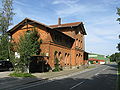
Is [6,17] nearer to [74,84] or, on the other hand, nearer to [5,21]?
[5,21]

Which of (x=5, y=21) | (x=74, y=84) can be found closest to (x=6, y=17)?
(x=5, y=21)

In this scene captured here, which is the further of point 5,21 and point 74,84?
point 5,21

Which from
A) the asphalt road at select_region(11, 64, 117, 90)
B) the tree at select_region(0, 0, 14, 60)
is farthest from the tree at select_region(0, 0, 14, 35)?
the asphalt road at select_region(11, 64, 117, 90)

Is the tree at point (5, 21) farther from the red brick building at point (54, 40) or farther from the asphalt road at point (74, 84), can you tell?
the asphalt road at point (74, 84)

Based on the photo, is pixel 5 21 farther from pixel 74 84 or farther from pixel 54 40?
pixel 74 84

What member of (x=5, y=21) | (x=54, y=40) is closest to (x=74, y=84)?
(x=54, y=40)

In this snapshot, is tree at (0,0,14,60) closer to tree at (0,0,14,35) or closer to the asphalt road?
tree at (0,0,14,35)

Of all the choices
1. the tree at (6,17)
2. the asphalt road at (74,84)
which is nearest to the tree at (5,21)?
the tree at (6,17)

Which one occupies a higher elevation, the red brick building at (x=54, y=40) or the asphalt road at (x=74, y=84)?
the red brick building at (x=54, y=40)

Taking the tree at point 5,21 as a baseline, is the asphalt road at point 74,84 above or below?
below

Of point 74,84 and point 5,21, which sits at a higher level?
point 5,21

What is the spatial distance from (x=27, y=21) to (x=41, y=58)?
6757 millimetres

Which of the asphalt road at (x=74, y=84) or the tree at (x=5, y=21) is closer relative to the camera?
the asphalt road at (x=74, y=84)

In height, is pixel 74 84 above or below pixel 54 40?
below
